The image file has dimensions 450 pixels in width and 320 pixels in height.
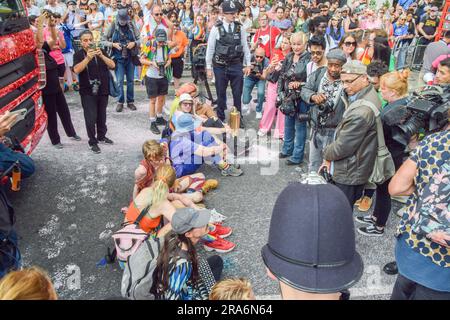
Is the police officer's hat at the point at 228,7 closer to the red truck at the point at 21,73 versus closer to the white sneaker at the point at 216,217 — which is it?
the red truck at the point at 21,73

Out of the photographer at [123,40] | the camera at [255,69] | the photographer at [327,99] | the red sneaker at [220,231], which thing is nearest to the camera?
the red sneaker at [220,231]

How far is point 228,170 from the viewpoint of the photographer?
5.36 meters

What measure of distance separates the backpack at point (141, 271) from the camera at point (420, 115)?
2367 millimetres

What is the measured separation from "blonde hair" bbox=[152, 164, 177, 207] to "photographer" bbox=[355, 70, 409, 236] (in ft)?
7.03

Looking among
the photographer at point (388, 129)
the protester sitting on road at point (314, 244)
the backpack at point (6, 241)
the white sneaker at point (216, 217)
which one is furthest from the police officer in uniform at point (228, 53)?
the protester sitting on road at point (314, 244)

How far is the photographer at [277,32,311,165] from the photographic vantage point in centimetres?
521

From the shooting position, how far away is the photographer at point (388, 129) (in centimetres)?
363

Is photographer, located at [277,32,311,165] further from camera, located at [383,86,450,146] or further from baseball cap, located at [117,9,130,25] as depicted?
baseball cap, located at [117,9,130,25]

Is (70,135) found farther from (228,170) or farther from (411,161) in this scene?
(411,161)

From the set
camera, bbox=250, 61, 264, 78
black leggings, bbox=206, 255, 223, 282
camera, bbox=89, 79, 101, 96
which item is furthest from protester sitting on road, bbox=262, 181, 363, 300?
camera, bbox=250, 61, 264, 78

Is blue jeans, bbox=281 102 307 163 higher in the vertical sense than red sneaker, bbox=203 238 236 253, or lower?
higher

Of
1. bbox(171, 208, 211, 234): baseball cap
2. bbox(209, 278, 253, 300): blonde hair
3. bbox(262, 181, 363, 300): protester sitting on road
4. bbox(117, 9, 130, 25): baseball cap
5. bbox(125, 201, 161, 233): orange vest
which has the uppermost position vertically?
bbox(117, 9, 130, 25): baseball cap

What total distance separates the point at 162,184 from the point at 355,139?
182cm
